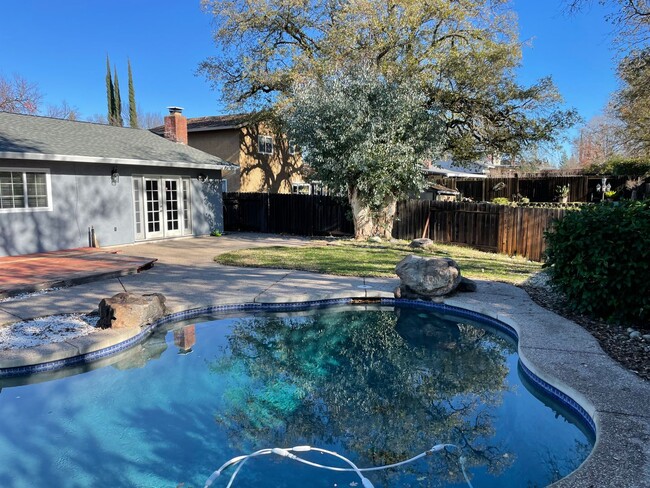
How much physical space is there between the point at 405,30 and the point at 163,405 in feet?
52.0

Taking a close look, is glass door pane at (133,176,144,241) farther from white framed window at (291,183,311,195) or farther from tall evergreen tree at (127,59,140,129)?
tall evergreen tree at (127,59,140,129)

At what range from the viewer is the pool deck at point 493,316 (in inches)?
122

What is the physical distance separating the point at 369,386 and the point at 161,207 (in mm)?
11855

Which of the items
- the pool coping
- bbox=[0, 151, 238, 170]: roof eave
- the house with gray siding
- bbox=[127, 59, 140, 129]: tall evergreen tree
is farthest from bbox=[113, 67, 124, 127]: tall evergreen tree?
the pool coping

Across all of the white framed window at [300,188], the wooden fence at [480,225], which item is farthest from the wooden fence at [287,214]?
the white framed window at [300,188]

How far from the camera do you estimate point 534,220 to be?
42.5 feet

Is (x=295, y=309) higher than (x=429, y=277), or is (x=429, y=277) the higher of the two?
(x=429, y=277)

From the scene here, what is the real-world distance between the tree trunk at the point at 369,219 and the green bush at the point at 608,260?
8820 mm

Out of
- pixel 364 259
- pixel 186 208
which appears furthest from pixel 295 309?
pixel 186 208

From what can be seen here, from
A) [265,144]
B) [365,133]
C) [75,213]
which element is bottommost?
[75,213]

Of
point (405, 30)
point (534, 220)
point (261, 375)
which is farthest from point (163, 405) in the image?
point (405, 30)

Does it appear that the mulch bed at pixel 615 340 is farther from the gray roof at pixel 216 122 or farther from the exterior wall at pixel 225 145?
the exterior wall at pixel 225 145

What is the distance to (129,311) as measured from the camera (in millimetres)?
6215

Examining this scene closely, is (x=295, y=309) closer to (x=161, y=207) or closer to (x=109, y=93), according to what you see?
(x=161, y=207)
